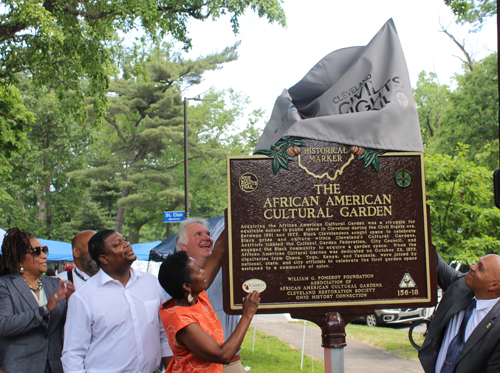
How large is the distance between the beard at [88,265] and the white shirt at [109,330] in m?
1.03

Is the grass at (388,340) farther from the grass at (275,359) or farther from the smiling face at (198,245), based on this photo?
the smiling face at (198,245)

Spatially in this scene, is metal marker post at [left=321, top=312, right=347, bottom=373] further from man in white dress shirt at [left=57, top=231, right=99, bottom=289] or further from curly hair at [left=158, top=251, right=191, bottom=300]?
man in white dress shirt at [left=57, top=231, right=99, bottom=289]

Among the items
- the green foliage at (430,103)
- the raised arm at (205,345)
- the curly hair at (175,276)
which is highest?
the green foliage at (430,103)

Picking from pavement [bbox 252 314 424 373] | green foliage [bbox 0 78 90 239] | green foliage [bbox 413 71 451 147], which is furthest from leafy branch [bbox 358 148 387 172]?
green foliage [bbox 413 71 451 147]

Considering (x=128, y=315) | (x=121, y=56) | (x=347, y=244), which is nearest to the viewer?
(x=128, y=315)

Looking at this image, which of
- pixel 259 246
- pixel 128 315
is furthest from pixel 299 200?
pixel 128 315

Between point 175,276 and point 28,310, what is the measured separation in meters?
1.31

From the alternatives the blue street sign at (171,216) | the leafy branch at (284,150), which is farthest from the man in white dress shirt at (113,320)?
the blue street sign at (171,216)

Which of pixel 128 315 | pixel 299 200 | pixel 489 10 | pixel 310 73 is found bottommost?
pixel 128 315

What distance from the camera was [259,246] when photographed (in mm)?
3395

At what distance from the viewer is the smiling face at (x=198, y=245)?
3.91m

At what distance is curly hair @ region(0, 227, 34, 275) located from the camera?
11.4 ft

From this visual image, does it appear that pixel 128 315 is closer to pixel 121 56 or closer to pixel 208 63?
pixel 121 56

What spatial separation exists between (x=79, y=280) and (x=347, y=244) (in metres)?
2.45
